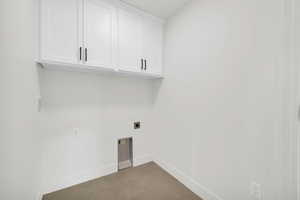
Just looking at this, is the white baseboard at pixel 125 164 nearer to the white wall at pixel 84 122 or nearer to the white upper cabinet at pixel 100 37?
the white wall at pixel 84 122

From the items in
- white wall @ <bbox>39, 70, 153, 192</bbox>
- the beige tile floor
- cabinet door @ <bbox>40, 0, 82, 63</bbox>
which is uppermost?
cabinet door @ <bbox>40, 0, 82, 63</bbox>

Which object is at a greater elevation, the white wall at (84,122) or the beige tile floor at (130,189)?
the white wall at (84,122)

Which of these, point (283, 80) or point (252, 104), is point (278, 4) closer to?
point (283, 80)

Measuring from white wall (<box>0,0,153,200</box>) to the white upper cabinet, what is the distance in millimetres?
145

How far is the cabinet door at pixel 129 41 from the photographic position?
1.80 m

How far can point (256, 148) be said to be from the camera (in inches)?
44.4

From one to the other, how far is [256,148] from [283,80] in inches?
23.8

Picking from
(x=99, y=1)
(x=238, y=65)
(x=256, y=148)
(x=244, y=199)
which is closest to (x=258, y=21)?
(x=238, y=65)

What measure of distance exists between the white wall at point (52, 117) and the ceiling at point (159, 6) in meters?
1.11

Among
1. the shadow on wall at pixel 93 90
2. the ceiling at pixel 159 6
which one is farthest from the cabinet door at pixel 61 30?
the ceiling at pixel 159 6

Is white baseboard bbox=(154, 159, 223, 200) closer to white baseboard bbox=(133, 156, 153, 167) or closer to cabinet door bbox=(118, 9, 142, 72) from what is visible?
white baseboard bbox=(133, 156, 153, 167)

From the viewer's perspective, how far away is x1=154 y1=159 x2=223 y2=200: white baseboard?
1.51 meters

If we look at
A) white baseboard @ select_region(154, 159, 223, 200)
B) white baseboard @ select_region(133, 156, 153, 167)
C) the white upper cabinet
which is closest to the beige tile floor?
white baseboard @ select_region(154, 159, 223, 200)

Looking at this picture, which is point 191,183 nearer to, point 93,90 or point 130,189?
point 130,189
